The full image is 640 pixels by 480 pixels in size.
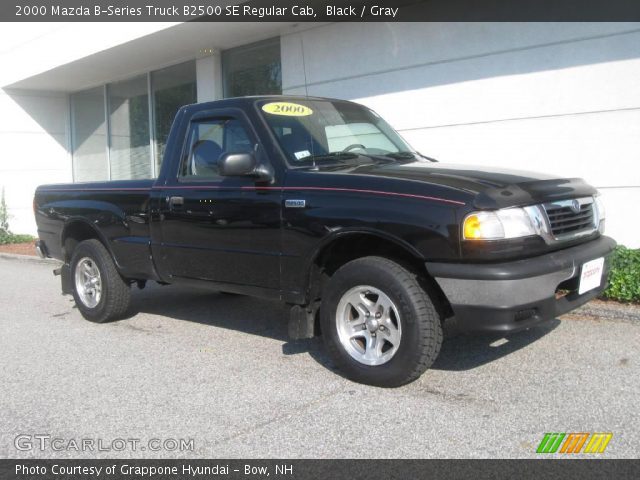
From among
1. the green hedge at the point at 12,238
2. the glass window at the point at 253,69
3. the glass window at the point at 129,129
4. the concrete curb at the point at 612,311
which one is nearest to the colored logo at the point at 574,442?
the concrete curb at the point at 612,311

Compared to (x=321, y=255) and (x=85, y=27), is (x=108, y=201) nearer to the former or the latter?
(x=321, y=255)

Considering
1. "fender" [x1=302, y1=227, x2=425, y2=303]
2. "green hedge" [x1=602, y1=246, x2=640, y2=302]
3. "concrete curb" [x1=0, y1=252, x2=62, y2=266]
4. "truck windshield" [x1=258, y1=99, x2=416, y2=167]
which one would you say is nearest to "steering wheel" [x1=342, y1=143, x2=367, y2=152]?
"truck windshield" [x1=258, y1=99, x2=416, y2=167]

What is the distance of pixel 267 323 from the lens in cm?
614

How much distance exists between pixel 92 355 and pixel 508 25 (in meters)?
6.19

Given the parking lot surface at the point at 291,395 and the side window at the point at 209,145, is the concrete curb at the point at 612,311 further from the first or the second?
the side window at the point at 209,145

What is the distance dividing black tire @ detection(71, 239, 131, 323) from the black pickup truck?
1.02 ft

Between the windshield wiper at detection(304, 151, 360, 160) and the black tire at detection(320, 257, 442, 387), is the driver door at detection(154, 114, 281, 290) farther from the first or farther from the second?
the black tire at detection(320, 257, 442, 387)

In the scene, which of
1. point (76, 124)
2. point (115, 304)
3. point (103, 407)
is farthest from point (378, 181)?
point (76, 124)

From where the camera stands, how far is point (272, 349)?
17.1ft

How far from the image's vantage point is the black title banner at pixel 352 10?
7295 millimetres

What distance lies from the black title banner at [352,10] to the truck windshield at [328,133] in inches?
134
